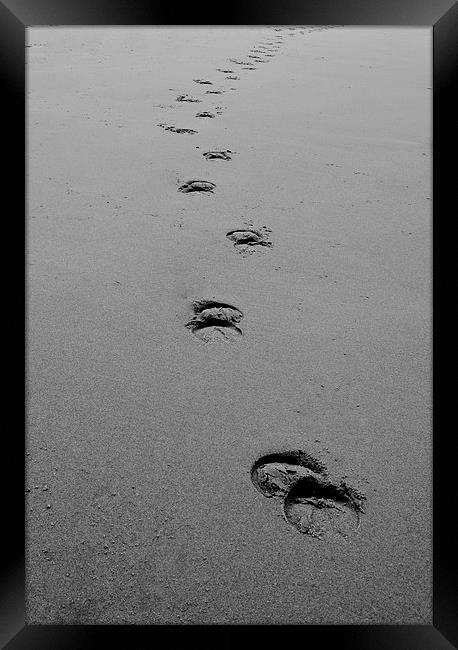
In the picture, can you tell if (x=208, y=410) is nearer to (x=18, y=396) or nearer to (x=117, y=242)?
(x=18, y=396)

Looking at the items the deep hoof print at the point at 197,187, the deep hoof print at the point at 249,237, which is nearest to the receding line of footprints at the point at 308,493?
the deep hoof print at the point at 249,237

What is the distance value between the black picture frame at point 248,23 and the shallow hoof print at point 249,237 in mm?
1495

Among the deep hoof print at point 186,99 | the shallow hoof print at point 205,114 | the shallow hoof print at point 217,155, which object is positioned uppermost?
the deep hoof print at point 186,99

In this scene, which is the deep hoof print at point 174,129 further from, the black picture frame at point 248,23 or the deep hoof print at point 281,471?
the black picture frame at point 248,23

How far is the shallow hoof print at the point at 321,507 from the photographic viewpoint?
3.33 feet

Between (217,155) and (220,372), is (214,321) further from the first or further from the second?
(217,155)

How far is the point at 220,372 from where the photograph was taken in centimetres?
140

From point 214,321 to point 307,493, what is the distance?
2.16 feet

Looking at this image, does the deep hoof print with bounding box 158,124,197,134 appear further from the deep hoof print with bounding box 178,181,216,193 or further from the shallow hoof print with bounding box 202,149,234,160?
the deep hoof print with bounding box 178,181,216,193

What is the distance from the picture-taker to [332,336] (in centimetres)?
155

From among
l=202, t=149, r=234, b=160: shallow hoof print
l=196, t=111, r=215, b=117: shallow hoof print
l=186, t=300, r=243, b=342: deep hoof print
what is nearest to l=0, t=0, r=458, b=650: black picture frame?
l=186, t=300, r=243, b=342: deep hoof print

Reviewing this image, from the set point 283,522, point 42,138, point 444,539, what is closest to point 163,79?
point 42,138

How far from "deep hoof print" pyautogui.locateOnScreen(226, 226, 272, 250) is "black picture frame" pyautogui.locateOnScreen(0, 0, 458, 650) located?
1485 millimetres

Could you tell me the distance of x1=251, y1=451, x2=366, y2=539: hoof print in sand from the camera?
3.35 ft
